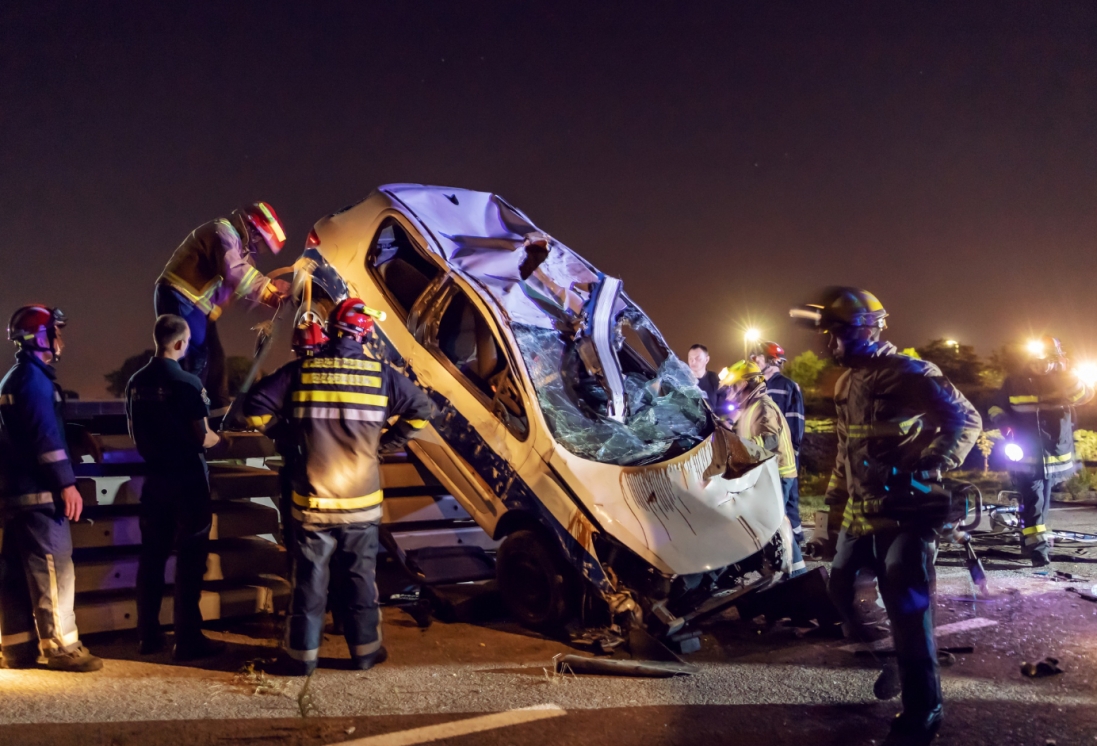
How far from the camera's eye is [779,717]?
3.86 metres

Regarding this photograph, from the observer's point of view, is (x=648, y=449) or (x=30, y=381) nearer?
(x=30, y=381)

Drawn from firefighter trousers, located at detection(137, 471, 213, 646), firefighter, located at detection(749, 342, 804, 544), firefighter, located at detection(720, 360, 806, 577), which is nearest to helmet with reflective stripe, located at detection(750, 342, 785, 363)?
firefighter, located at detection(749, 342, 804, 544)

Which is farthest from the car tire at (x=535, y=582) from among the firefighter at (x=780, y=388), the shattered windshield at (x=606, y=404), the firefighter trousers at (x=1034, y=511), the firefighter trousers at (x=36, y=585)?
the firefighter trousers at (x=1034, y=511)

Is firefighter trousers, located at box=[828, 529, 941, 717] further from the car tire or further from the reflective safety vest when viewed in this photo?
the reflective safety vest

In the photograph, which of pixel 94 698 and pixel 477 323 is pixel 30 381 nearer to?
pixel 94 698

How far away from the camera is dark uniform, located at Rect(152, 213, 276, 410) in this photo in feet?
18.6

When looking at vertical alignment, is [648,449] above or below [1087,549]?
above

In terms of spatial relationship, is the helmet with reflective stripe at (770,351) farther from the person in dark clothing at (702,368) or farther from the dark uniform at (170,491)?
the dark uniform at (170,491)

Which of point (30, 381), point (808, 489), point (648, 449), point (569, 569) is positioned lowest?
point (808, 489)

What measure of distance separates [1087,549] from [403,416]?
6.74 m

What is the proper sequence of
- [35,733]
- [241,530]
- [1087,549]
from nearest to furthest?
[35,733], [241,530], [1087,549]

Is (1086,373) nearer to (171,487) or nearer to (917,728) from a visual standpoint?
(917,728)

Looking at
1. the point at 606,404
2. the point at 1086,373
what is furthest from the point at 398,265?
the point at 1086,373

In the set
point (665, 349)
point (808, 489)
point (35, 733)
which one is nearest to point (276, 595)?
point (35, 733)
